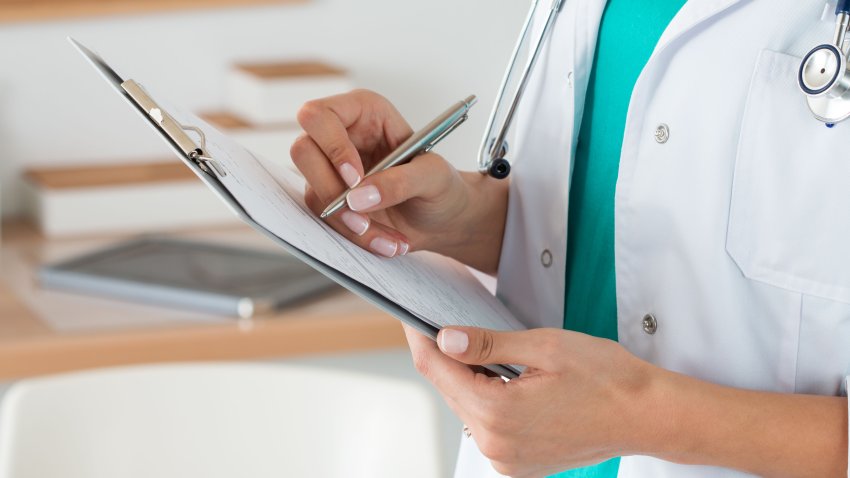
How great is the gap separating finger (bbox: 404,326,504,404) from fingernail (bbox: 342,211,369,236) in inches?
3.4

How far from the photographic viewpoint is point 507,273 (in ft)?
3.49

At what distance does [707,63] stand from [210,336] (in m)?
1.02

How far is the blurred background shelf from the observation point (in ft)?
7.17

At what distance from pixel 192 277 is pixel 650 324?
113 cm

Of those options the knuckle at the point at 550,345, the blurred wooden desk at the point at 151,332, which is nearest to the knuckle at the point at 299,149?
the knuckle at the point at 550,345

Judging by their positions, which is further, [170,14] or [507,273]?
[170,14]

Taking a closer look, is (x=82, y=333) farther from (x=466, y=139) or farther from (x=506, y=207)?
(x=466, y=139)

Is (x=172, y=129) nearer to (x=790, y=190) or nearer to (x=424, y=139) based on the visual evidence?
(x=424, y=139)

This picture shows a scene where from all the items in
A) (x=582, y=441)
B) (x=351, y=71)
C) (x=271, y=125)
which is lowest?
(x=582, y=441)

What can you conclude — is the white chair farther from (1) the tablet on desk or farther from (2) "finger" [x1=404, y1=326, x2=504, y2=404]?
(1) the tablet on desk

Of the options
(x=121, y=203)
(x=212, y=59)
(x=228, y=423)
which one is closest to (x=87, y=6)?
(x=212, y=59)

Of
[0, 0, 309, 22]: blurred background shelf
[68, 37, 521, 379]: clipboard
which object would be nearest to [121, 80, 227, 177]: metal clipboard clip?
[68, 37, 521, 379]: clipboard

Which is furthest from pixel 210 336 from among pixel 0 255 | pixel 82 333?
pixel 0 255

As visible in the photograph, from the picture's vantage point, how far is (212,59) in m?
2.35
